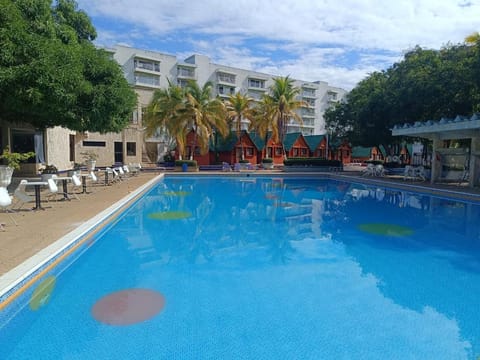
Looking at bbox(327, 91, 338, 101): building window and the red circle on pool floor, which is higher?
bbox(327, 91, 338, 101): building window

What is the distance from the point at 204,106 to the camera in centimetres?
2831

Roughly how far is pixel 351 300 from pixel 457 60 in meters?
18.7

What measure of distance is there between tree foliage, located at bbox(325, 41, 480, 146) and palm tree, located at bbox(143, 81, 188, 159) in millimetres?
13609

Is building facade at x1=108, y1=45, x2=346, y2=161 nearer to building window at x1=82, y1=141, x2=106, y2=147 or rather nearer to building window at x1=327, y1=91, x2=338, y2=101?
building window at x1=327, y1=91, x2=338, y2=101

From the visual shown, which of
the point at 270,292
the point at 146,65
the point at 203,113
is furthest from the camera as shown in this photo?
the point at 146,65

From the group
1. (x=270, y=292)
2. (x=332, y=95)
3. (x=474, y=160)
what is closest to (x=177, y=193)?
(x=270, y=292)

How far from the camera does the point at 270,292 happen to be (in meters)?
4.92

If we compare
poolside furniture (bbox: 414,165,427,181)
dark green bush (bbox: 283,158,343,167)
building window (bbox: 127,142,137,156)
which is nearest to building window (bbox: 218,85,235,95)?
building window (bbox: 127,142,137,156)

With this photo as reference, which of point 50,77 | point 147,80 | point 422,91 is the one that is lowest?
point 50,77

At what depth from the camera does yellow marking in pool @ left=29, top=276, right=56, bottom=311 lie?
4.27 m

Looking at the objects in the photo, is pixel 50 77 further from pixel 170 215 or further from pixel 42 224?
pixel 170 215

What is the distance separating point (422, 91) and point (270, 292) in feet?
58.7

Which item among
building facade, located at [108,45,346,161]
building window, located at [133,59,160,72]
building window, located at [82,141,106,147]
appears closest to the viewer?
building window, located at [82,141,106,147]

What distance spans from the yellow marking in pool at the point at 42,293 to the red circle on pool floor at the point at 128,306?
0.69 meters
